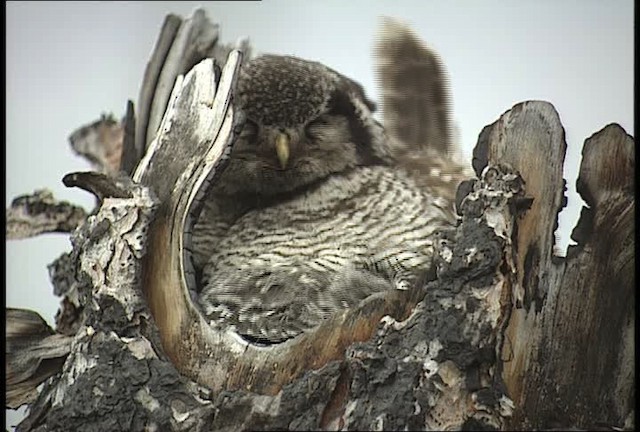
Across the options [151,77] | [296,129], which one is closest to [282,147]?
[296,129]

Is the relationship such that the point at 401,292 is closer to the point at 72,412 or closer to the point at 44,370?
the point at 72,412

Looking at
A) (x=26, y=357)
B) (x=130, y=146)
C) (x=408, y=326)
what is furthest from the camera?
(x=130, y=146)

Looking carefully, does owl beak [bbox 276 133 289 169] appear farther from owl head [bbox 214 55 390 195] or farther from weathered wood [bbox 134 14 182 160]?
weathered wood [bbox 134 14 182 160]

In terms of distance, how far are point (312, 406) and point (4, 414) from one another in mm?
437

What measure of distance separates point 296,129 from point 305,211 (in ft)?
0.34

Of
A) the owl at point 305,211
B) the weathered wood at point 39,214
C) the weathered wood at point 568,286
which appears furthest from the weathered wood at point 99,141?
the weathered wood at point 568,286

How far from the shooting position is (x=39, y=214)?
3.98 ft

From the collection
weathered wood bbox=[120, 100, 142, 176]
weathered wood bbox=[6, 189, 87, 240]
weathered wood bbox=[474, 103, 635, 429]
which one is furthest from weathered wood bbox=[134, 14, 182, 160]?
weathered wood bbox=[474, 103, 635, 429]

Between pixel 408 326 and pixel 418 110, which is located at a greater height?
pixel 418 110

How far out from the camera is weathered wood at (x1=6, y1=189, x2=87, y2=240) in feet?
3.96

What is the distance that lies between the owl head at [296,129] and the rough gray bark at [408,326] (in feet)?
0.44

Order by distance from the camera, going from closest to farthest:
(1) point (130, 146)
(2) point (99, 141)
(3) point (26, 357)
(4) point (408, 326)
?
(4) point (408, 326), (3) point (26, 357), (1) point (130, 146), (2) point (99, 141)

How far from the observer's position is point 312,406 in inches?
27.8

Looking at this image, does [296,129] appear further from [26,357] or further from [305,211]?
[26,357]
